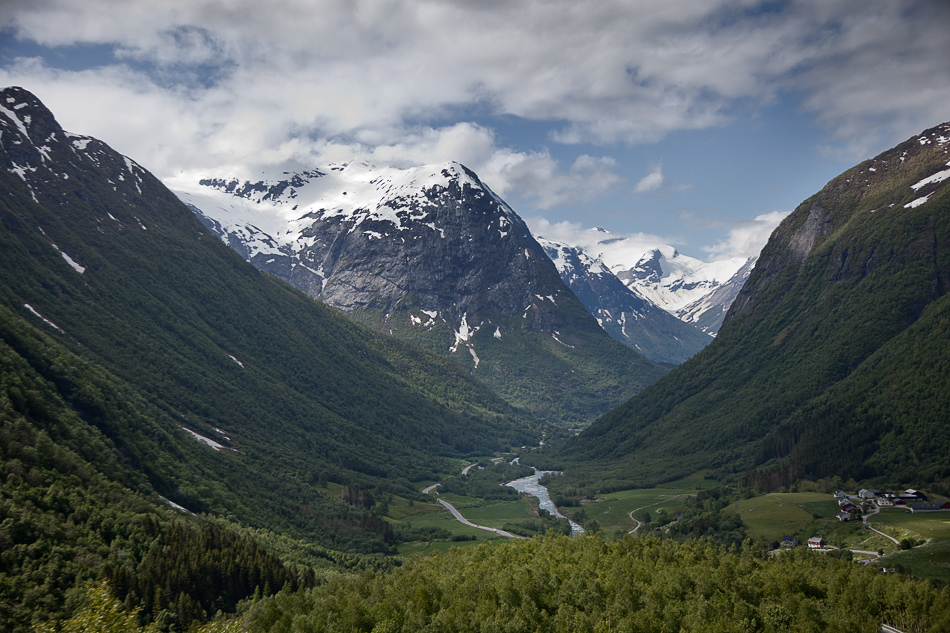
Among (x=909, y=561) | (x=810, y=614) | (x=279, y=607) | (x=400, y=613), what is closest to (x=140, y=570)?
(x=279, y=607)

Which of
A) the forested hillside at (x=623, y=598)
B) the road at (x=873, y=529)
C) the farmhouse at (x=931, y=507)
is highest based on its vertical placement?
the farmhouse at (x=931, y=507)

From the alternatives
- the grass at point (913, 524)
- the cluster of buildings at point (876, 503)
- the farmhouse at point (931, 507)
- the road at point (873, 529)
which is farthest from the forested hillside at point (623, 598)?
the farmhouse at point (931, 507)

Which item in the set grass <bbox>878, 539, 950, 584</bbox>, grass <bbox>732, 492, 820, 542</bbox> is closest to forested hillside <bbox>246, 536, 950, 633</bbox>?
grass <bbox>878, 539, 950, 584</bbox>

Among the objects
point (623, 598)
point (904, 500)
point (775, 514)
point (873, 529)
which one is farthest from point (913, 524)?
point (623, 598)

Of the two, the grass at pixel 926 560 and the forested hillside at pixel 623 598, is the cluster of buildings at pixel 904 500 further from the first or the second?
the forested hillside at pixel 623 598

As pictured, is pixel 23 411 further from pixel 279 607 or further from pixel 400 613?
pixel 400 613

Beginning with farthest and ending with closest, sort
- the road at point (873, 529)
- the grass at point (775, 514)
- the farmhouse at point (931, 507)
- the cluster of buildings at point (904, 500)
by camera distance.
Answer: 1. the grass at point (775, 514)
2. the cluster of buildings at point (904, 500)
3. the farmhouse at point (931, 507)
4. the road at point (873, 529)

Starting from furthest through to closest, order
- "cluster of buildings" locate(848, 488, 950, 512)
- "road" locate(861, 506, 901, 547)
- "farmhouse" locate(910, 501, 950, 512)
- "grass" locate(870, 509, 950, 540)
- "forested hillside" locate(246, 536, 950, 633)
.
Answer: "cluster of buildings" locate(848, 488, 950, 512)
"farmhouse" locate(910, 501, 950, 512)
"road" locate(861, 506, 901, 547)
"grass" locate(870, 509, 950, 540)
"forested hillside" locate(246, 536, 950, 633)

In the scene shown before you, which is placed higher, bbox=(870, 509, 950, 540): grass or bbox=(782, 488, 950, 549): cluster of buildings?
bbox=(782, 488, 950, 549): cluster of buildings

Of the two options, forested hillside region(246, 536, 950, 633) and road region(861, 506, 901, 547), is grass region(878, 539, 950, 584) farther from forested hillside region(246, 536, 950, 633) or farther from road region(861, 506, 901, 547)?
forested hillside region(246, 536, 950, 633)

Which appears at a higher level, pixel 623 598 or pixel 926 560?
pixel 926 560

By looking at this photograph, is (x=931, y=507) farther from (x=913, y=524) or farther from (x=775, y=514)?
(x=775, y=514)
